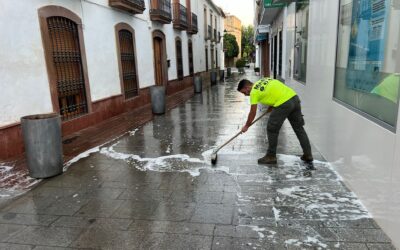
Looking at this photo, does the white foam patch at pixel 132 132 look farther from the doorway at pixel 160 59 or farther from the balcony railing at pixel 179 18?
the balcony railing at pixel 179 18

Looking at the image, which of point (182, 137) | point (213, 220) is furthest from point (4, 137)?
point (213, 220)

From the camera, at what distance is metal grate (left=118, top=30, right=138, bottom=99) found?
985 centimetres

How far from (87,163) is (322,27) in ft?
13.9

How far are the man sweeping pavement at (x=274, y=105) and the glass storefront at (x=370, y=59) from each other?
623mm

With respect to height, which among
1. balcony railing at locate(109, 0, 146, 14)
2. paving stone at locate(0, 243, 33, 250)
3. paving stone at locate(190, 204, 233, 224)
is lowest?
paving stone at locate(190, 204, 233, 224)

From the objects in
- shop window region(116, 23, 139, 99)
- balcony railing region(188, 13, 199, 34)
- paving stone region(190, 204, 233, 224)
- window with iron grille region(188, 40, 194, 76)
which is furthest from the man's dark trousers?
window with iron grille region(188, 40, 194, 76)

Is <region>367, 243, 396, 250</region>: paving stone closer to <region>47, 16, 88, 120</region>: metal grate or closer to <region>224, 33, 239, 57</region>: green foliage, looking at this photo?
<region>47, 16, 88, 120</region>: metal grate

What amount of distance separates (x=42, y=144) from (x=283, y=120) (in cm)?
333

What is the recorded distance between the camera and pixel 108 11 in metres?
8.79

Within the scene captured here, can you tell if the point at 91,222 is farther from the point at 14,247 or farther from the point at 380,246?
the point at 380,246

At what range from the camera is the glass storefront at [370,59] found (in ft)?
9.35

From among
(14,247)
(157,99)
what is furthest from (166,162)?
(157,99)

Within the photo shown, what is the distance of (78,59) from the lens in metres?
7.44

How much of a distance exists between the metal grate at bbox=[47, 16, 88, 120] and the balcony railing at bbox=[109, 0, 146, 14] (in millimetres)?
1860
